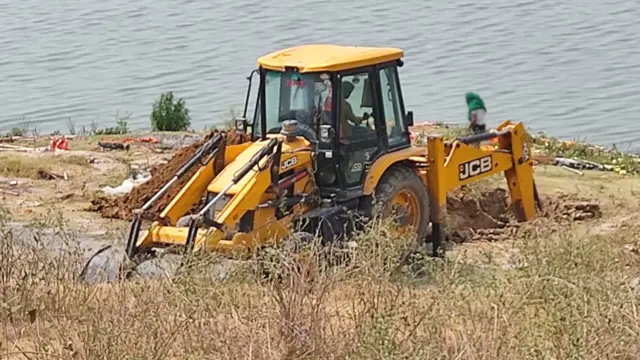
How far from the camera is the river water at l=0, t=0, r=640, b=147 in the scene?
23.8 m

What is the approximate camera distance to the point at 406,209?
11.4 m

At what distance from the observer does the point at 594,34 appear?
29844 millimetres

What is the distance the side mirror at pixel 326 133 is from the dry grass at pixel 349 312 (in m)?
3.55

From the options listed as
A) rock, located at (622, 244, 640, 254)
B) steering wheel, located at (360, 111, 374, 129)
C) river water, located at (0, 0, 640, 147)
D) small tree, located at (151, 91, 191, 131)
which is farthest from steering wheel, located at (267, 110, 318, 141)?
river water, located at (0, 0, 640, 147)

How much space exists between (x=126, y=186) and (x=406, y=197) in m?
4.55

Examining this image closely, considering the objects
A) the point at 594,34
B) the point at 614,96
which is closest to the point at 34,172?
the point at 614,96

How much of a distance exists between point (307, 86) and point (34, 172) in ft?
20.8

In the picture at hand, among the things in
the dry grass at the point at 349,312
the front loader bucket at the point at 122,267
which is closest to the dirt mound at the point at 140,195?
the front loader bucket at the point at 122,267

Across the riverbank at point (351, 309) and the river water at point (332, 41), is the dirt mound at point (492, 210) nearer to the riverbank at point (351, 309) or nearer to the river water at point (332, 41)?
the riverbank at point (351, 309)

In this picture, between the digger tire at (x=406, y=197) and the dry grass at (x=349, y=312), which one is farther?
the digger tire at (x=406, y=197)

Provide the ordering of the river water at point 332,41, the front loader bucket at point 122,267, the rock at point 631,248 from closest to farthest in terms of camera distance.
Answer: the front loader bucket at point 122,267, the rock at point 631,248, the river water at point 332,41

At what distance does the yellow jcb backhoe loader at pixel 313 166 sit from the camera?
1003 cm

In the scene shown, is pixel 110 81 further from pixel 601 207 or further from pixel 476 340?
pixel 476 340

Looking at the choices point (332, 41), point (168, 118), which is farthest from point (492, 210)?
point (332, 41)
